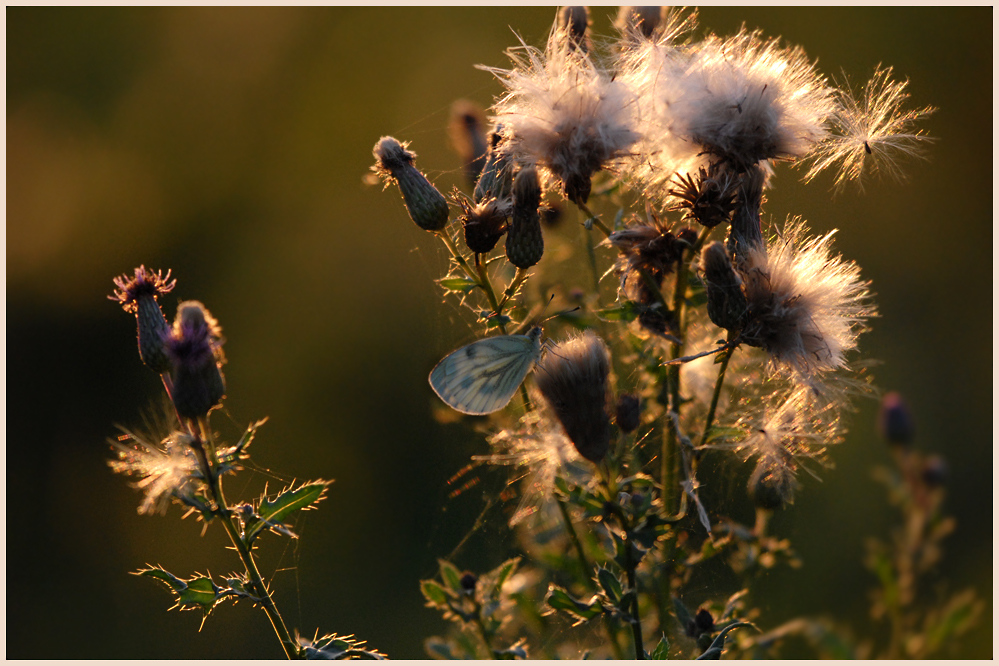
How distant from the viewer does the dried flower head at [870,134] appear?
1568mm

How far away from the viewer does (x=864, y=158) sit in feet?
5.18

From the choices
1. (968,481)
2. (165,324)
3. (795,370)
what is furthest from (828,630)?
(968,481)

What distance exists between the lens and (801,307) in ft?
4.65

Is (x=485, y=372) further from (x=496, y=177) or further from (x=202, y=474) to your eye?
(x=202, y=474)

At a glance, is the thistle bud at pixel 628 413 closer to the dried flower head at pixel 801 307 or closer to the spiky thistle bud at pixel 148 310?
the dried flower head at pixel 801 307

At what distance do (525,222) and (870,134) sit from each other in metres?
0.82

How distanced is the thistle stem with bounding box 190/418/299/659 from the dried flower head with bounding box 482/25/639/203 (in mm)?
849

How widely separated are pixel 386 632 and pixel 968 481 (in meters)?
3.66

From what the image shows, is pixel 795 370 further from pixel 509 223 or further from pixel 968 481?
pixel 968 481

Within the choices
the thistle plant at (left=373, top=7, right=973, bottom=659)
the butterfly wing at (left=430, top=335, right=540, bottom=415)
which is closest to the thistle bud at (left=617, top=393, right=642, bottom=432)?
the thistle plant at (left=373, top=7, right=973, bottom=659)

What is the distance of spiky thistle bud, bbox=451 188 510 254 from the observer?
1.50 m

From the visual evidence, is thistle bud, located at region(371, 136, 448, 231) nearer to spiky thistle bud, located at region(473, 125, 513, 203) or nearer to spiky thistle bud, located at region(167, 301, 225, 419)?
spiky thistle bud, located at region(473, 125, 513, 203)

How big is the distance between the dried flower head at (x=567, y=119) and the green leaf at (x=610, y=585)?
77 cm

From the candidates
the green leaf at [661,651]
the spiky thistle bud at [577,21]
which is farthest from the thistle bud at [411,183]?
the green leaf at [661,651]
